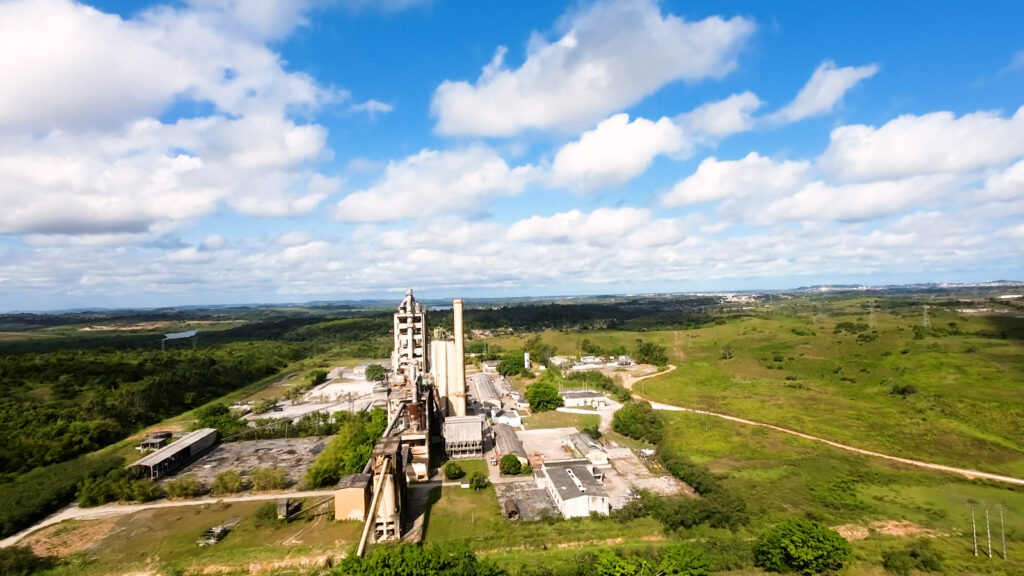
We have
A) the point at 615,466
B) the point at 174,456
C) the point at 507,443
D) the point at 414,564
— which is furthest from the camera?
the point at 507,443

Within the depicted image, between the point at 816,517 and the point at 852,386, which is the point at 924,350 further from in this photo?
the point at 816,517

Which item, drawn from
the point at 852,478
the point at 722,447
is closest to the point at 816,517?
the point at 852,478

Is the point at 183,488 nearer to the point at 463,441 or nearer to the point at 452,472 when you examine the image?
the point at 452,472

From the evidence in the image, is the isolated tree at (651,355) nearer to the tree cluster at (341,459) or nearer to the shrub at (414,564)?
the tree cluster at (341,459)

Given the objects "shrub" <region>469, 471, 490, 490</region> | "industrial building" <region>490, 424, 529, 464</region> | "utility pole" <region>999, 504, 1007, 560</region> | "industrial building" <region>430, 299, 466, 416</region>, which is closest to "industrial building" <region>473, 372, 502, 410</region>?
"industrial building" <region>430, 299, 466, 416</region>

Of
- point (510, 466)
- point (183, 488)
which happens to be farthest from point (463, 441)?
point (183, 488)
